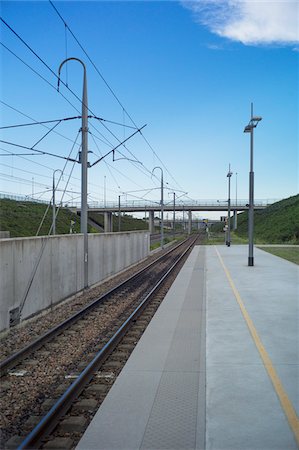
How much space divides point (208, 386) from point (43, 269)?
21.7 feet

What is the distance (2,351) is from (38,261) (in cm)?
337

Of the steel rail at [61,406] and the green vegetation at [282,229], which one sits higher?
the green vegetation at [282,229]

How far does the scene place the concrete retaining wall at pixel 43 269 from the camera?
9062 millimetres

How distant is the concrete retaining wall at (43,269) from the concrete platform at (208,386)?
3.03m

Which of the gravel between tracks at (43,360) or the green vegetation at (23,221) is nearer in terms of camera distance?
the gravel between tracks at (43,360)

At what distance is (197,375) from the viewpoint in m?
6.10

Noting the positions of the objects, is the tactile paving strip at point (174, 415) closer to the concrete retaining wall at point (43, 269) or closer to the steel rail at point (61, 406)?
the steel rail at point (61, 406)

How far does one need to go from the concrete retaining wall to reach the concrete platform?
3.03 metres

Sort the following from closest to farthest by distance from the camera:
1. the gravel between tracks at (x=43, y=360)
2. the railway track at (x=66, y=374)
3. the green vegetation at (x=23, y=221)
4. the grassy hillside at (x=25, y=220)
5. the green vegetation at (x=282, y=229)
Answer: the railway track at (x=66, y=374)
the gravel between tracks at (x=43, y=360)
the green vegetation at (x=23, y=221)
the grassy hillside at (x=25, y=220)
the green vegetation at (x=282, y=229)

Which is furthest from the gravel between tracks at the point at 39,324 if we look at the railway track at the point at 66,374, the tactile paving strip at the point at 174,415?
the tactile paving strip at the point at 174,415

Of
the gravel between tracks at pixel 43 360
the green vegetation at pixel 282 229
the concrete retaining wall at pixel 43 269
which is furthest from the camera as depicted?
the green vegetation at pixel 282 229

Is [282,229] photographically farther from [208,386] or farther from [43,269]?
[208,386]

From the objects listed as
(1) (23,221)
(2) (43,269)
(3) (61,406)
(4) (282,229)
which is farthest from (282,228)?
(3) (61,406)

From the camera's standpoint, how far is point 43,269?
11164 mm
